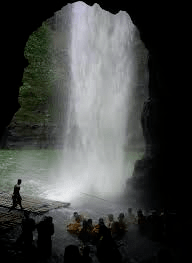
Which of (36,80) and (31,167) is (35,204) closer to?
(31,167)

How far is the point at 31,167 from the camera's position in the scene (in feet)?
106

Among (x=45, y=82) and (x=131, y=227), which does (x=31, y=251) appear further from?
(x=45, y=82)

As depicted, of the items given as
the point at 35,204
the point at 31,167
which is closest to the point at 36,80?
the point at 31,167

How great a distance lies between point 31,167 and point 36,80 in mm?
26013

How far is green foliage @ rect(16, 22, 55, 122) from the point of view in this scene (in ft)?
144

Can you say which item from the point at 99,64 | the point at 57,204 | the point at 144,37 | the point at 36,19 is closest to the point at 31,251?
the point at 57,204

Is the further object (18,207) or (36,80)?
(36,80)

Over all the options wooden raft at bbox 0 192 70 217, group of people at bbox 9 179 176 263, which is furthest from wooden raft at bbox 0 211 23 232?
group of people at bbox 9 179 176 263

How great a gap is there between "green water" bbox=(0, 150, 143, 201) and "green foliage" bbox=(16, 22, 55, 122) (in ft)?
24.2

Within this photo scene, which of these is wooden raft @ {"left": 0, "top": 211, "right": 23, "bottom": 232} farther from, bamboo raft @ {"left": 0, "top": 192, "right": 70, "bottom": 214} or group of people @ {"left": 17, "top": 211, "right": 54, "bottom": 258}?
group of people @ {"left": 17, "top": 211, "right": 54, "bottom": 258}

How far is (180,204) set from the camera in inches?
476

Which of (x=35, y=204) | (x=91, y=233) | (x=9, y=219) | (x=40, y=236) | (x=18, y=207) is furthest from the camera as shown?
(x=35, y=204)

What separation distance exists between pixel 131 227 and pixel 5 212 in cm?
599

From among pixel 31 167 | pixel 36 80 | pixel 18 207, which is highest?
pixel 36 80
